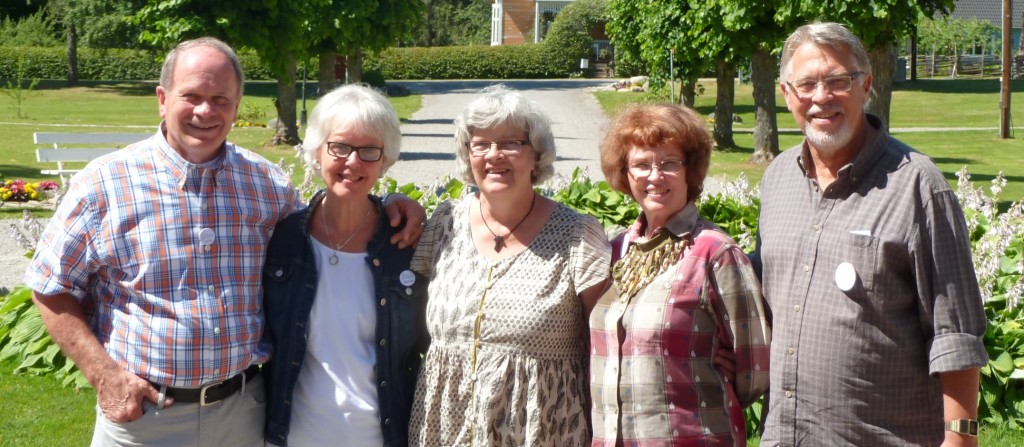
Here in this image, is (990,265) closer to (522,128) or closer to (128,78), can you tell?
(522,128)

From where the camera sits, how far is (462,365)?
3.29 m

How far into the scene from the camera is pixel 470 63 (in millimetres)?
57750

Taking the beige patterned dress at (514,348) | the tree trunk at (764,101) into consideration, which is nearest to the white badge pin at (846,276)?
the beige patterned dress at (514,348)

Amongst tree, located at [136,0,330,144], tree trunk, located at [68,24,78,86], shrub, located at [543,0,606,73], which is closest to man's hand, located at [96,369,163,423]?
tree, located at [136,0,330,144]

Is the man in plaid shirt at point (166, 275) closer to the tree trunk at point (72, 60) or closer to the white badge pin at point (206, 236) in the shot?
the white badge pin at point (206, 236)

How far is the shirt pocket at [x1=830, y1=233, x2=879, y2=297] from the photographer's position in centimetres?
286

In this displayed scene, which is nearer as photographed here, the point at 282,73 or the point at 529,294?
the point at 529,294

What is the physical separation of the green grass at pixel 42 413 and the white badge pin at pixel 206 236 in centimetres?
304

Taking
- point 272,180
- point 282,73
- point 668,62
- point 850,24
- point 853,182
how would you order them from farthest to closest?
1. point 668,62
2. point 282,73
3. point 850,24
4. point 272,180
5. point 853,182

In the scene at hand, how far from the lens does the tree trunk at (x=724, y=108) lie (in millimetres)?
24797

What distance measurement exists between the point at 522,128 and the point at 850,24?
38.5 feet

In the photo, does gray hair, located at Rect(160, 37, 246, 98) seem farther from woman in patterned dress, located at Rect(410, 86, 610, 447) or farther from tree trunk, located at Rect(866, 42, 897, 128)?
tree trunk, located at Rect(866, 42, 897, 128)

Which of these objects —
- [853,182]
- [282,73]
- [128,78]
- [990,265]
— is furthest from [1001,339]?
[128,78]

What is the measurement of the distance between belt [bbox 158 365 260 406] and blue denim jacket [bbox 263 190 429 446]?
10cm
